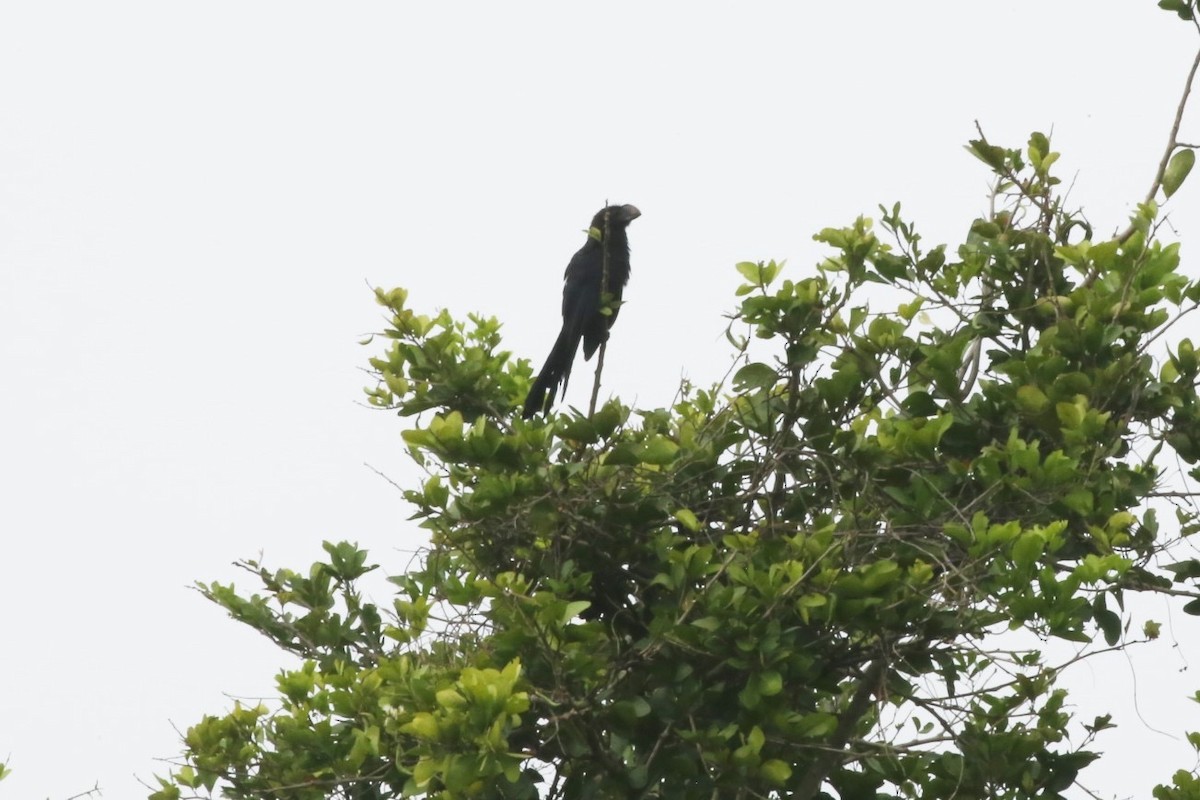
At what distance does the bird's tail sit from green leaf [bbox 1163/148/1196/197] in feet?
7.27

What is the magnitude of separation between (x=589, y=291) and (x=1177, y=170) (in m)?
3.77

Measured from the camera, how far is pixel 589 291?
23.9ft

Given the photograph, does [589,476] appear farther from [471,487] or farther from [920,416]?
[920,416]

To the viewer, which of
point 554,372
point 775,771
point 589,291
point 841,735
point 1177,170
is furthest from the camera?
point 589,291

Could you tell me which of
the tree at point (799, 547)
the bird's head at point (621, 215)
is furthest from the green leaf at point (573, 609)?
the bird's head at point (621, 215)

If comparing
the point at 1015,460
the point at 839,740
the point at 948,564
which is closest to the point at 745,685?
the point at 839,740

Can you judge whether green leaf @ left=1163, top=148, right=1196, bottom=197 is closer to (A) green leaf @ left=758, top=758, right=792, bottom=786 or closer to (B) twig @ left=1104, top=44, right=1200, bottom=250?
(B) twig @ left=1104, top=44, right=1200, bottom=250

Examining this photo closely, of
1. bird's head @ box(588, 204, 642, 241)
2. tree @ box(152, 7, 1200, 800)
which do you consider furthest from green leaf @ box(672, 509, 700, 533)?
bird's head @ box(588, 204, 642, 241)

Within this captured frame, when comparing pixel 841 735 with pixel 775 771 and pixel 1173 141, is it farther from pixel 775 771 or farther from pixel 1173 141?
pixel 1173 141

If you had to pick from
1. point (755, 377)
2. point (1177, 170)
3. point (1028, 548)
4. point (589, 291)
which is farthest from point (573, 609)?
point (589, 291)

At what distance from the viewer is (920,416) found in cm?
379

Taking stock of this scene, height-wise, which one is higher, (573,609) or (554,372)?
(554,372)

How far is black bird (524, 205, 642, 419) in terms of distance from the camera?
6418mm

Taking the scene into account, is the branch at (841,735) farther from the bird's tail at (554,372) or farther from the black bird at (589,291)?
the black bird at (589,291)
